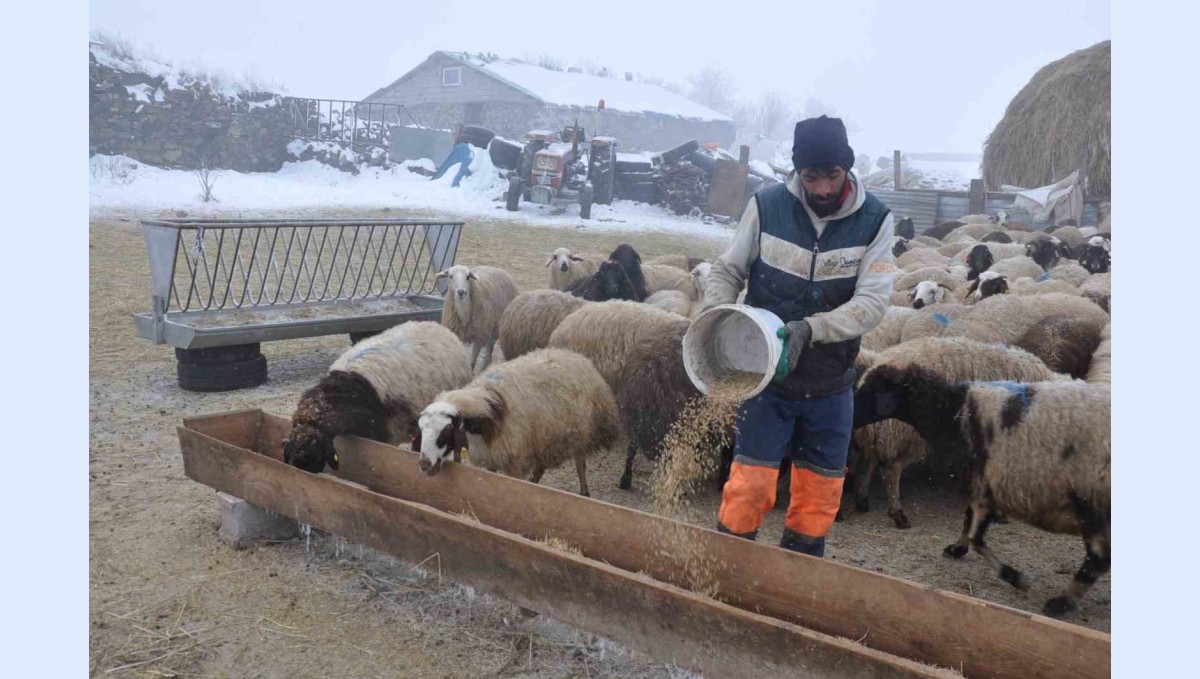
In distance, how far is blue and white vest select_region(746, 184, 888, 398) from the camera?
3490 mm

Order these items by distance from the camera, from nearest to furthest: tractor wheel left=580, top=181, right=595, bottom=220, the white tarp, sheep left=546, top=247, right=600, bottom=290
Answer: sheep left=546, top=247, right=600, bottom=290
the white tarp
tractor wheel left=580, top=181, right=595, bottom=220

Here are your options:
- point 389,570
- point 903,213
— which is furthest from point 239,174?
point 389,570

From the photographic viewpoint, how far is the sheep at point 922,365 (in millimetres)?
5164

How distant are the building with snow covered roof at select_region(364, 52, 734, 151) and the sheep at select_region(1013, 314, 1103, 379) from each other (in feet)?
102

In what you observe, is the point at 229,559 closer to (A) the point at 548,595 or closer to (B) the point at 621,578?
(A) the point at 548,595

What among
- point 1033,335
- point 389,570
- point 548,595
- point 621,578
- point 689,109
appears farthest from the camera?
point 689,109

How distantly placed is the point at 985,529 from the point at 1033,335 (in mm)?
2394

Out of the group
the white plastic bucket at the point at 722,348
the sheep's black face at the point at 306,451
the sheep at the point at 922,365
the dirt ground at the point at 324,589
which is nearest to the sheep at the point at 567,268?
the dirt ground at the point at 324,589

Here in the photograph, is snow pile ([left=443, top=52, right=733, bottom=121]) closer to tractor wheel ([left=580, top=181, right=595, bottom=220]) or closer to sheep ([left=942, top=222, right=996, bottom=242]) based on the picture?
tractor wheel ([left=580, top=181, right=595, bottom=220])

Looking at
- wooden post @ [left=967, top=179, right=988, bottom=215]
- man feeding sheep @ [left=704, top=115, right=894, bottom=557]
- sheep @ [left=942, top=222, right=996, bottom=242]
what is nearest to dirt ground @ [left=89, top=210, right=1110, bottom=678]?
man feeding sheep @ [left=704, top=115, right=894, bottom=557]

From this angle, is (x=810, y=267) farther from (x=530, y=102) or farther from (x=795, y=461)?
(x=530, y=102)

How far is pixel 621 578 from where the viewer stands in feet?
10.9

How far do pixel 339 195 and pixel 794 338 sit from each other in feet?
74.0

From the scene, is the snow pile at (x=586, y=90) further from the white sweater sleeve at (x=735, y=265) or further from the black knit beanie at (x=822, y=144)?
the black knit beanie at (x=822, y=144)
